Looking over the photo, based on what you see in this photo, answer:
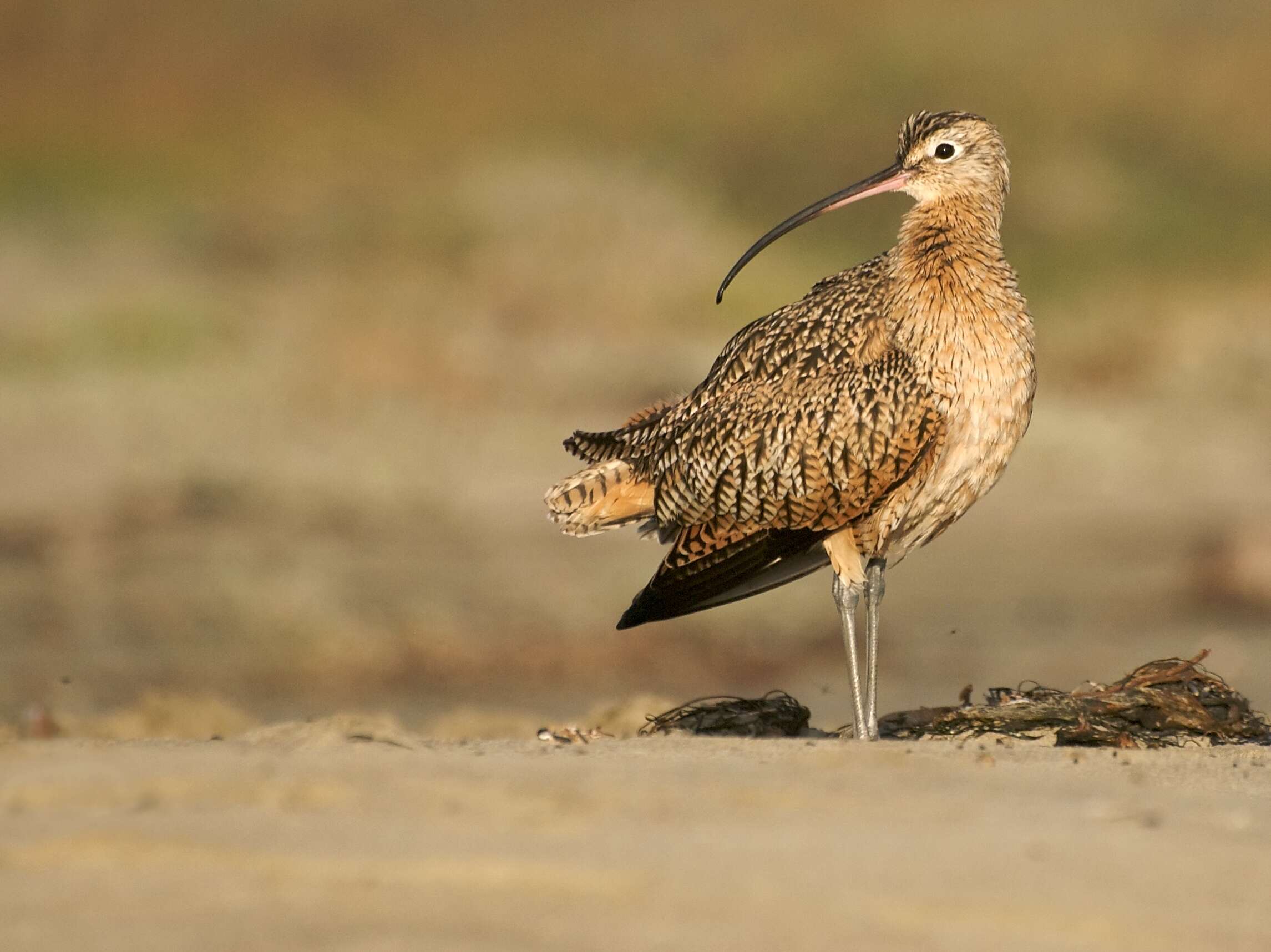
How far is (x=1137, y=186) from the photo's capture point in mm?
29797

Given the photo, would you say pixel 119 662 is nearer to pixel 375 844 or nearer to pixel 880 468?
pixel 880 468

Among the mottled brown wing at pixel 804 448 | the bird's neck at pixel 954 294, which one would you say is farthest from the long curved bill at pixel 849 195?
the mottled brown wing at pixel 804 448

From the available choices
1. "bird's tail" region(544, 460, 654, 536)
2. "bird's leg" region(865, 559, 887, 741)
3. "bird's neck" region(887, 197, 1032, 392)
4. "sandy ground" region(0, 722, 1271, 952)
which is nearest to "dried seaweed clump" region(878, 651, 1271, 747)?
"bird's leg" region(865, 559, 887, 741)

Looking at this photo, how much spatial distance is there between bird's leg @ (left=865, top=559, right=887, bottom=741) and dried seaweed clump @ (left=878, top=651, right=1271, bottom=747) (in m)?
0.20

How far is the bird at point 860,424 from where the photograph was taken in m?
8.99

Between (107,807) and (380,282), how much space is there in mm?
22897

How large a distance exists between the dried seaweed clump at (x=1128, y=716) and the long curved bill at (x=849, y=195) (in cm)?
212

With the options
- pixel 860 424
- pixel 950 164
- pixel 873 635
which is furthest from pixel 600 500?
pixel 950 164

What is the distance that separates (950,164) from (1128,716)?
2.58m

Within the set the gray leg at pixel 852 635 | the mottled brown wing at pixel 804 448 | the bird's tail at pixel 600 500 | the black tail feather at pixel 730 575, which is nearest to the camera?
the mottled brown wing at pixel 804 448

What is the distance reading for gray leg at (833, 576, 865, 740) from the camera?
9.03 m

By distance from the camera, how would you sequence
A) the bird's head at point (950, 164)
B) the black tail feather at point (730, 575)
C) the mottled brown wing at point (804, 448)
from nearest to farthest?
the mottled brown wing at point (804, 448)
the black tail feather at point (730, 575)
the bird's head at point (950, 164)

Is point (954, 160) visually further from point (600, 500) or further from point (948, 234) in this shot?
point (600, 500)

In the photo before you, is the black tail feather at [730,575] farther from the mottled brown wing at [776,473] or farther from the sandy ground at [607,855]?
the sandy ground at [607,855]
